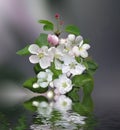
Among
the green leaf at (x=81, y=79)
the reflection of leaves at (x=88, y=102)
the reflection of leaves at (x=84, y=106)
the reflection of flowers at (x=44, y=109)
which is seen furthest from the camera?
the green leaf at (x=81, y=79)

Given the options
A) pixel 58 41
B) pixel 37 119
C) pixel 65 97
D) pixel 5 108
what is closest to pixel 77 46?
pixel 58 41

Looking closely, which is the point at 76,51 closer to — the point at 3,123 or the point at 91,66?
the point at 91,66

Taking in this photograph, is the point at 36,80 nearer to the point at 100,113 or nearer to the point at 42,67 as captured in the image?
the point at 42,67

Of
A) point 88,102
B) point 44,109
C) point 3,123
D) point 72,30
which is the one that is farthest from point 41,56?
point 3,123

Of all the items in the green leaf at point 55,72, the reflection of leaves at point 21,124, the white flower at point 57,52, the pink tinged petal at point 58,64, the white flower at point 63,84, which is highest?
the white flower at point 57,52

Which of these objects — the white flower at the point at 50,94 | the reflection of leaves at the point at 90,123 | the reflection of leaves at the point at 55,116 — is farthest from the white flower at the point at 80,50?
the reflection of leaves at the point at 90,123

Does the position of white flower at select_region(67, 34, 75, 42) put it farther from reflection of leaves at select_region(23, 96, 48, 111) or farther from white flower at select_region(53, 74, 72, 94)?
reflection of leaves at select_region(23, 96, 48, 111)

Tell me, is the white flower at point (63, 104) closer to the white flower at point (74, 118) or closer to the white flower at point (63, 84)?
the white flower at point (63, 84)
